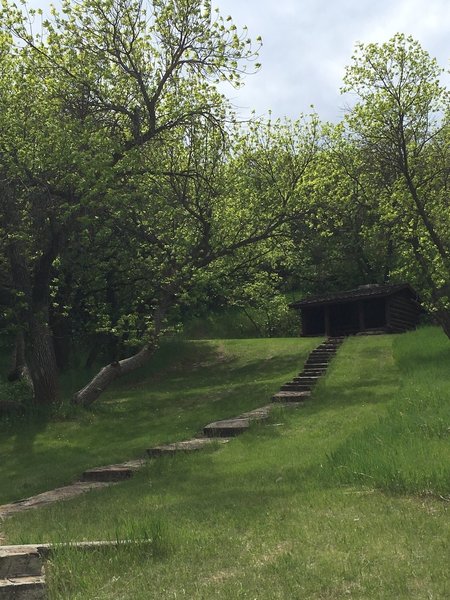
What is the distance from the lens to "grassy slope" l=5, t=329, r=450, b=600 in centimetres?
509

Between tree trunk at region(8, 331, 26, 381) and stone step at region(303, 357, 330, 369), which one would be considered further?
stone step at region(303, 357, 330, 369)

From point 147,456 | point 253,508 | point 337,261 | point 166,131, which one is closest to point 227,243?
point 166,131

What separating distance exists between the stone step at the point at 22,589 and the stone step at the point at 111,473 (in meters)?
6.78

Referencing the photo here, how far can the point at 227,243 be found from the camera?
23578 mm

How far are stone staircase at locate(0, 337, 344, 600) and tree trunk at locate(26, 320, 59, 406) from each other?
682cm

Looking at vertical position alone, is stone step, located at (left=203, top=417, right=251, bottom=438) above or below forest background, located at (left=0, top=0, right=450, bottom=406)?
below

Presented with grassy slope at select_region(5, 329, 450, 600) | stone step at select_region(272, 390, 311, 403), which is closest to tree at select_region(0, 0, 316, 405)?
stone step at select_region(272, 390, 311, 403)

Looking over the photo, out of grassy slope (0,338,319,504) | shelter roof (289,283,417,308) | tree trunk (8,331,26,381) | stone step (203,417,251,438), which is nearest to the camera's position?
grassy slope (0,338,319,504)

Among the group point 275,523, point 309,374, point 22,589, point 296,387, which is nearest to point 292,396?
point 296,387

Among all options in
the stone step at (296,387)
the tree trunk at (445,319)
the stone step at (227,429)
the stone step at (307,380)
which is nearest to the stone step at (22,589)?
the stone step at (227,429)

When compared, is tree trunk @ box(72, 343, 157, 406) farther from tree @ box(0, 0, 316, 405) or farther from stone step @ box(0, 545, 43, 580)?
stone step @ box(0, 545, 43, 580)

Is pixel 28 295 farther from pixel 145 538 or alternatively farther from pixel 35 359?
pixel 145 538

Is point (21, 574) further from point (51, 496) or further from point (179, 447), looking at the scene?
point (179, 447)

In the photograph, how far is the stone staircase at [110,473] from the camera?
5.26 metres
